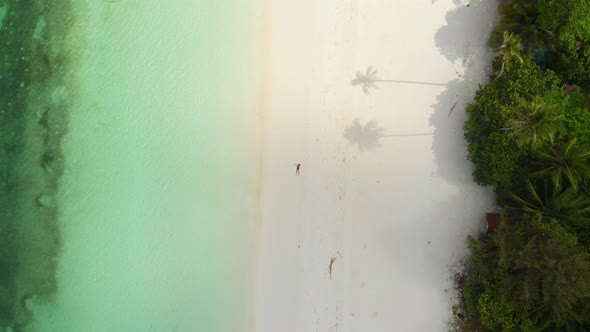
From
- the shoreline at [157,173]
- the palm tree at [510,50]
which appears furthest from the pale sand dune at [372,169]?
the shoreline at [157,173]

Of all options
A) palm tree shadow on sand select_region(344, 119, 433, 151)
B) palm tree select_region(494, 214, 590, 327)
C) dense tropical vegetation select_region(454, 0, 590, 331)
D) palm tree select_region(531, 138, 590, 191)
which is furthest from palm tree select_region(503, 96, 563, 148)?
palm tree shadow on sand select_region(344, 119, 433, 151)

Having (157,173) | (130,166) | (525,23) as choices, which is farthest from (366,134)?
(130,166)

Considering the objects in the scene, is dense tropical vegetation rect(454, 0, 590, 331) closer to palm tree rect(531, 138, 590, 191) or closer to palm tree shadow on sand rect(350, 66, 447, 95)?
palm tree rect(531, 138, 590, 191)

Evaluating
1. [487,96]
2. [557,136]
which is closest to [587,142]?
[557,136]

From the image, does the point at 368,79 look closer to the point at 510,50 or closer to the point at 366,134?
the point at 366,134

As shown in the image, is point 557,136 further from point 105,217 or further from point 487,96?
point 105,217

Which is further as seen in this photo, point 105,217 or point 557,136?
point 105,217
